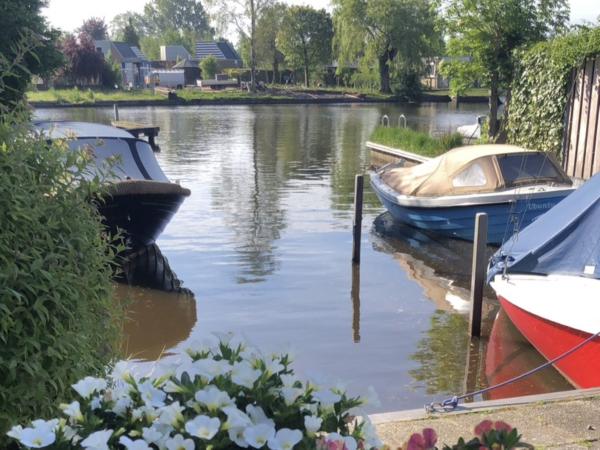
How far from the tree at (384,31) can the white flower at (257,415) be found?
58.5 metres

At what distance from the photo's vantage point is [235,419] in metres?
2.09

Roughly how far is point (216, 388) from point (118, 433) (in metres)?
0.33

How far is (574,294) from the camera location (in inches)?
278

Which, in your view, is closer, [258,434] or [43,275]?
[258,434]

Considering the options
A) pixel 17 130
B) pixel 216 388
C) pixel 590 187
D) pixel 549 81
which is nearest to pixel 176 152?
pixel 549 81

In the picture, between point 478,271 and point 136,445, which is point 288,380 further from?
point 478,271

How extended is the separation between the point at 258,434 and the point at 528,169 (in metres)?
11.4

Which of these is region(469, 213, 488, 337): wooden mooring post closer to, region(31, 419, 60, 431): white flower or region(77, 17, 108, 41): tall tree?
region(31, 419, 60, 431): white flower

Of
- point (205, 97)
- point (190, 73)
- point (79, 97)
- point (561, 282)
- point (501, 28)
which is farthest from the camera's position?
point (190, 73)

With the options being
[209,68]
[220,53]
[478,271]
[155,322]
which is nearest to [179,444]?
[478,271]

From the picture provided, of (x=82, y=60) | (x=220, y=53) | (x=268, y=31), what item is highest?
(x=268, y=31)

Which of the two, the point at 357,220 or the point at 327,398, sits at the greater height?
the point at 327,398

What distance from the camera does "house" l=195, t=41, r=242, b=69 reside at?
9512 cm

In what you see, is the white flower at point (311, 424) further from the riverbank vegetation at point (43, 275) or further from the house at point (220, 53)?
the house at point (220, 53)
